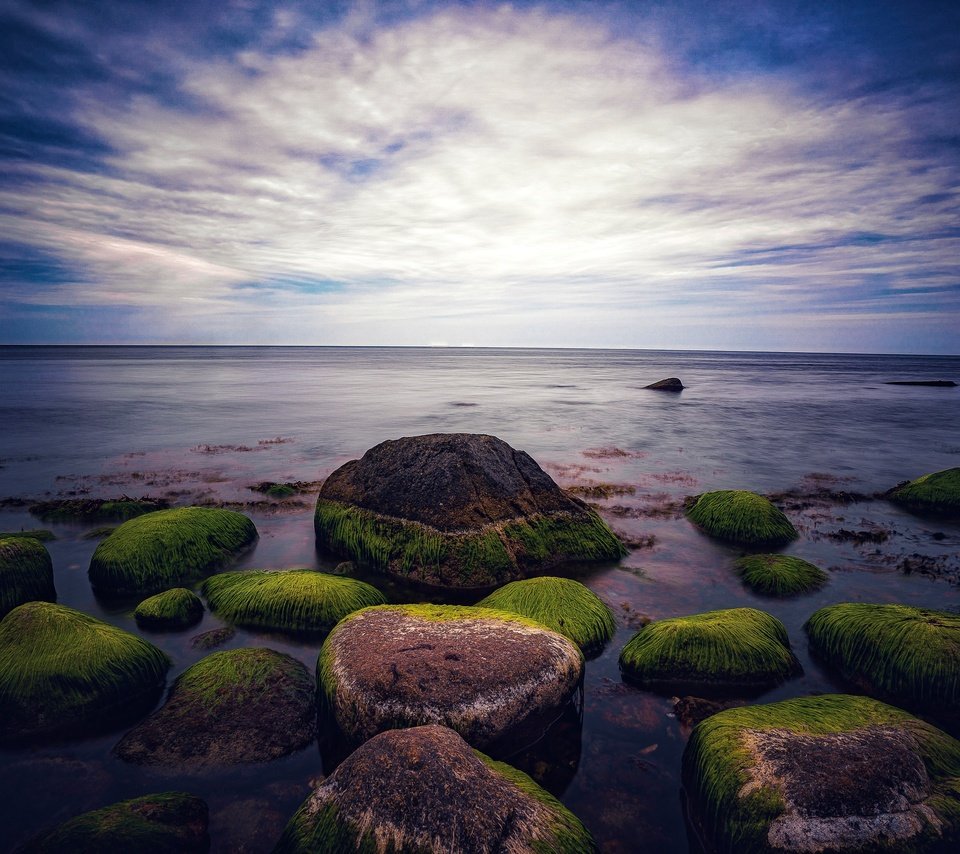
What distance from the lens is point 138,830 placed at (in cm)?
326

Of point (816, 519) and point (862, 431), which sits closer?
point (816, 519)

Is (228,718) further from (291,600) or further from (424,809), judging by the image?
(424,809)

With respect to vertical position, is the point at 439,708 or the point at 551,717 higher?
the point at 439,708

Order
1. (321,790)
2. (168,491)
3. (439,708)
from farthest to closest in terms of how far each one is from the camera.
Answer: (168,491), (439,708), (321,790)

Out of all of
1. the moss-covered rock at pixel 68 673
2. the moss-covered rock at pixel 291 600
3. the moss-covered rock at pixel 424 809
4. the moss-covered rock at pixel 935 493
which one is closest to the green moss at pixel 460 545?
the moss-covered rock at pixel 291 600

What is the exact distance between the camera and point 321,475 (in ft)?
45.9

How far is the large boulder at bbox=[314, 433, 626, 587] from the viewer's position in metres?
7.45

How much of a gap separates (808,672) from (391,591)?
4.62 m

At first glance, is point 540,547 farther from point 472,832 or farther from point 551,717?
point 472,832

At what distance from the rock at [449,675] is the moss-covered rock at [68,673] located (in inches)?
66.9

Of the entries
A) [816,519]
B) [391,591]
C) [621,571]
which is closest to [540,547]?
[621,571]

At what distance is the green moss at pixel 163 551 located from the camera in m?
7.08

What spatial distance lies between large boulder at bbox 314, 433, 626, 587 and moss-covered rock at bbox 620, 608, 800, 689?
2.40 meters

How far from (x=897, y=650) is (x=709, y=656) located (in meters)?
1.64
